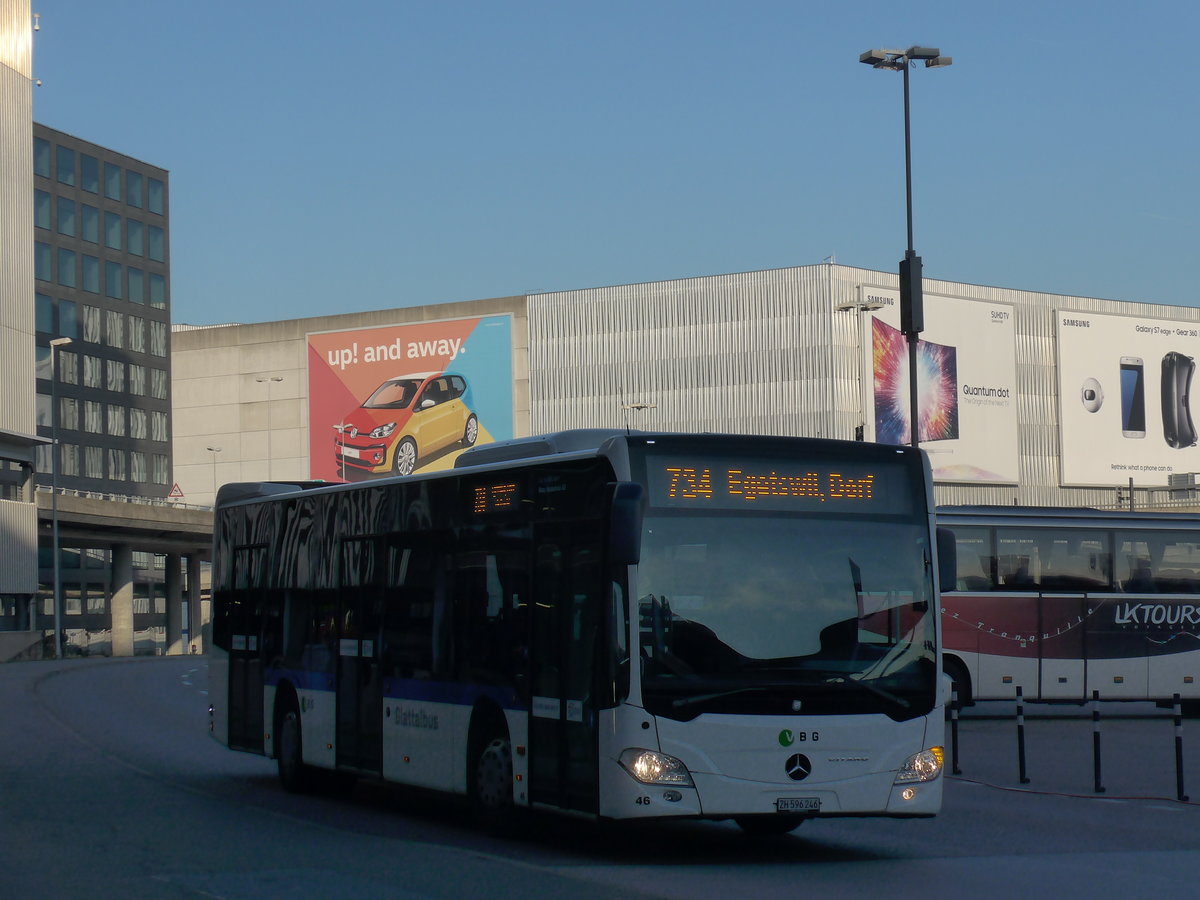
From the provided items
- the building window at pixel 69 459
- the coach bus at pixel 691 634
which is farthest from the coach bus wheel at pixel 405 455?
the coach bus at pixel 691 634

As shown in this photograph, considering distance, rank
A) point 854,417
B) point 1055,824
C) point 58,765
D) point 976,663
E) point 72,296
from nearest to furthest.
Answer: point 1055,824, point 58,765, point 976,663, point 854,417, point 72,296

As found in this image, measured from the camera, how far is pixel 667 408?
105562 millimetres

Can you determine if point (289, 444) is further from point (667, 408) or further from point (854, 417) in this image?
point (854, 417)

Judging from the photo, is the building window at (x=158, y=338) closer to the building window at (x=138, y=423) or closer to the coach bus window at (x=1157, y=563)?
the building window at (x=138, y=423)

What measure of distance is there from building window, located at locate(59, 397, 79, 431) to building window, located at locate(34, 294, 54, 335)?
16.6ft

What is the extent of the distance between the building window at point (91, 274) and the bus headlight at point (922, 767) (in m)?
105

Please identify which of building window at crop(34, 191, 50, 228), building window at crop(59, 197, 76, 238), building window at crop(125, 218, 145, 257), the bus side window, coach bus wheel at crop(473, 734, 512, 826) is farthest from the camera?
building window at crop(125, 218, 145, 257)

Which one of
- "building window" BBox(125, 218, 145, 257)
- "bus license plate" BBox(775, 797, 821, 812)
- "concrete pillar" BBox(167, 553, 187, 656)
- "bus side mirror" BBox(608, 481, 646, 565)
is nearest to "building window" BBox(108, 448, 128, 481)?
"building window" BBox(125, 218, 145, 257)

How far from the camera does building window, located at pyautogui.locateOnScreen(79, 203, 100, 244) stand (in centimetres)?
10875

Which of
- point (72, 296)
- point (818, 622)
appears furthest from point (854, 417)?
point (818, 622)

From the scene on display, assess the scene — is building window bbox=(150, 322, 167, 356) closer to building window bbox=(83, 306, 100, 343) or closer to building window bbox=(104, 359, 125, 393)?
building window bbox=(104, 359, 125, 393)

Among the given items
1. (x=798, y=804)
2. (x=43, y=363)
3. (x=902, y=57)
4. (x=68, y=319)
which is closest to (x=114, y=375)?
(x=68, y=319)

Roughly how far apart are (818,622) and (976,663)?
52.1 feet

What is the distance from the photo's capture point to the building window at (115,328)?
11262 centimetres
